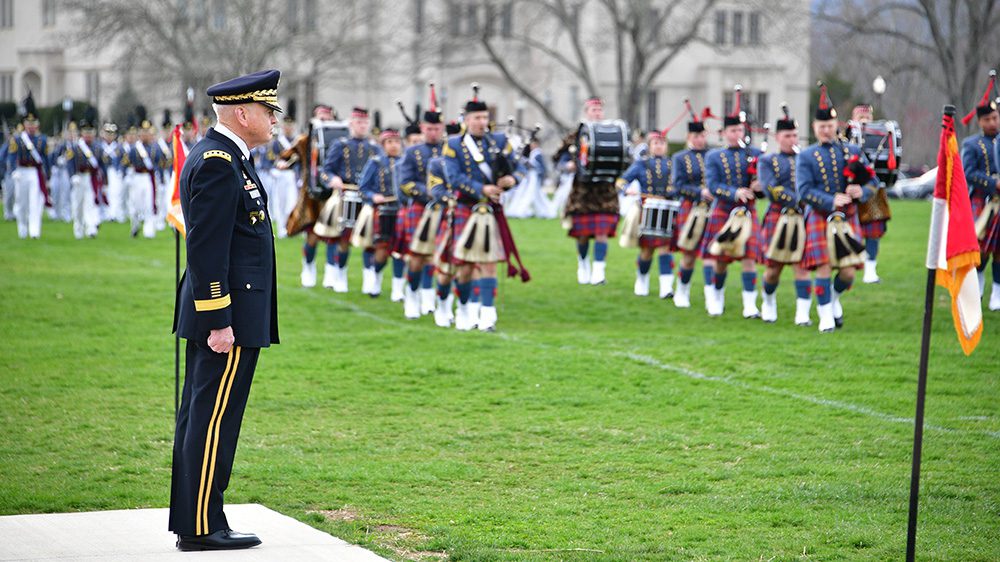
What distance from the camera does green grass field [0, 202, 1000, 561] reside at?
19.9ft

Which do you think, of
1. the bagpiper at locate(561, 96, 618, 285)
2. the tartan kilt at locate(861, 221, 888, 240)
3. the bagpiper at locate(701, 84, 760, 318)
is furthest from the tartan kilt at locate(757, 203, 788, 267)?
the tartan kilt at locate(861, 221, 888, 240)

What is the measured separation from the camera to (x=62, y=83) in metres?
58.8

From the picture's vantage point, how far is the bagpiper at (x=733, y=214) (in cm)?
1335

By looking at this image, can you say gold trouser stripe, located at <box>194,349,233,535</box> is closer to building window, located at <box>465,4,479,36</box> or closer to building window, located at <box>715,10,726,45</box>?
building window, located at <box>465,4,479,36</box>

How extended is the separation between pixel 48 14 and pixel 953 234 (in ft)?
195

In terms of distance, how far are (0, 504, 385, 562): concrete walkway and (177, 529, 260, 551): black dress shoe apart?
1.4 inches

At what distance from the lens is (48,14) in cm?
5988

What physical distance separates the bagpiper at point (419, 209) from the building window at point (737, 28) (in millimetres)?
36010

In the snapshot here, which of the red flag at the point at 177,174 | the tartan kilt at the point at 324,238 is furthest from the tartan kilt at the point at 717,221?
the red flag at the point at 177,174

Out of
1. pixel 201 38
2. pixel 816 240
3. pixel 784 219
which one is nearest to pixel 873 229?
pixel 784 219

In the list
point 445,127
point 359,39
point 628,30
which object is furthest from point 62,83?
point 445,127

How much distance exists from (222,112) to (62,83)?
56.5 metres

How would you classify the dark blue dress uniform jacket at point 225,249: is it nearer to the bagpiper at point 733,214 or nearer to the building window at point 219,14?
the bagpiper at point 733,214

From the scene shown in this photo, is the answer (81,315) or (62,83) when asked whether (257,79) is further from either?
(62,83)
